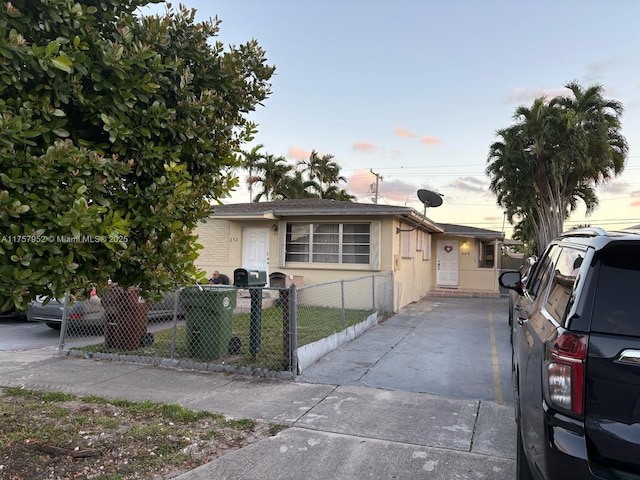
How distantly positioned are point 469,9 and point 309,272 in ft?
27.2

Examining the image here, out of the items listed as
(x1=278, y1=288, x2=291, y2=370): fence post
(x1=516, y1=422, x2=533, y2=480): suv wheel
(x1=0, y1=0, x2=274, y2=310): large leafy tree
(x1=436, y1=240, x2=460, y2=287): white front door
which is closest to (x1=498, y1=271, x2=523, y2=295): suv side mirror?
(x1=516, y1=422, x2=533, y2=480): suv wheel

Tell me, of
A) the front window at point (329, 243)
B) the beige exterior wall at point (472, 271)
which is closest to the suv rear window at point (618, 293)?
the front window at point (329, 243)

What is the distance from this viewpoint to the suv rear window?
1.96 meters

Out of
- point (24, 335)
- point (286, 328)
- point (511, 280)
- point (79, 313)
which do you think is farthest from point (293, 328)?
point (24, 335)

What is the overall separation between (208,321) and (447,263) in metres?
16.2

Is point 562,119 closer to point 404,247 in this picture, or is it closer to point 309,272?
point 404,247

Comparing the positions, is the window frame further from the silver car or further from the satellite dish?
the silver car

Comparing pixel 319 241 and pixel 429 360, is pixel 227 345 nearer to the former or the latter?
pixel 429 360

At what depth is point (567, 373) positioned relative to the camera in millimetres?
2023

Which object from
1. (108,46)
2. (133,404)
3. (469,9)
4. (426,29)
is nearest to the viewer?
(108,46)

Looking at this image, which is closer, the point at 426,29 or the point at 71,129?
the point at 71,129

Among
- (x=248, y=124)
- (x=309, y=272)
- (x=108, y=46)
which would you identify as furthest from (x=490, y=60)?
(x=108, y=46)

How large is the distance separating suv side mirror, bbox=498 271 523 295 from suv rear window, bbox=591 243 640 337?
3058 mm

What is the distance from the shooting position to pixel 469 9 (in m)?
9.98
